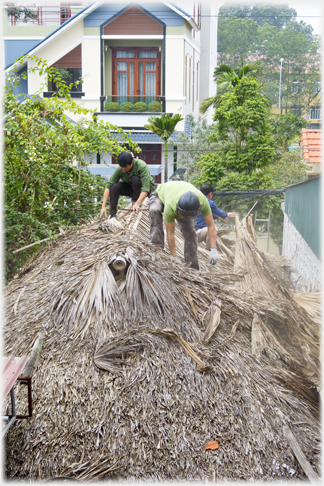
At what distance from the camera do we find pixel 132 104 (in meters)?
21.5

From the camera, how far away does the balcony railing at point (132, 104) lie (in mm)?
21016

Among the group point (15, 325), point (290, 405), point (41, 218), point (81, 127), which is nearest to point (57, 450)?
point (15, 325)

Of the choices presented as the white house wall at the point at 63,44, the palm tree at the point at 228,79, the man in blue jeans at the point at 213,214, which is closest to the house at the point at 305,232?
the man in blue jeans at the point at 213,214

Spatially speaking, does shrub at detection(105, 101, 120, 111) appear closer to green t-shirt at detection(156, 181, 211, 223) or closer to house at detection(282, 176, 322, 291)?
house at detection(282, 176, 322, 291)

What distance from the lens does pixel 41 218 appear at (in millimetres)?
8641

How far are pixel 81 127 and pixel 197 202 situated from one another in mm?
4233

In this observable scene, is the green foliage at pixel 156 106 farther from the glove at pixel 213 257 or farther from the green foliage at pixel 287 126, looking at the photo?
the glove at pixel 213 257

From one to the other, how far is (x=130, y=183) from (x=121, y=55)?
51.3ft

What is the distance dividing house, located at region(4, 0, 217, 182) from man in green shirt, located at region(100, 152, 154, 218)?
478 inches

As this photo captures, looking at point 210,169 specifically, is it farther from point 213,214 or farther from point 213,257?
point 213,257

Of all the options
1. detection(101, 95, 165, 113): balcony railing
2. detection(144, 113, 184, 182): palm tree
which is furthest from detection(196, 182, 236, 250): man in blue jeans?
detection(101, 95, 165, 113): balcony railing

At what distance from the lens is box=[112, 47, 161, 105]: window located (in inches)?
846

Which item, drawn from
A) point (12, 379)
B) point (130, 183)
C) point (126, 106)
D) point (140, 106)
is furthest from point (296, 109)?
point (12, 379)

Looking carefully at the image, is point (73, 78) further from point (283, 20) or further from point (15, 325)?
point (283, 20)
